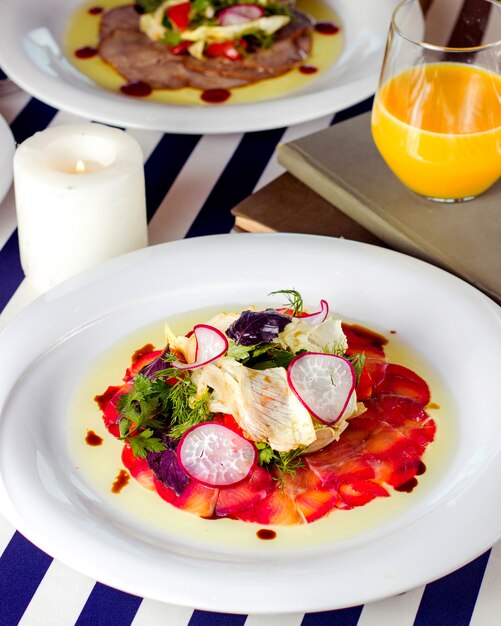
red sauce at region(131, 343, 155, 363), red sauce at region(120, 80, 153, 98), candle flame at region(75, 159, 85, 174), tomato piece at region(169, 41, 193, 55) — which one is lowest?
red sauce at region(120, 80, 153, 98)

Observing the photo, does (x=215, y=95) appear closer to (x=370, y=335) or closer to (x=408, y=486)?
(x=370, y=335)

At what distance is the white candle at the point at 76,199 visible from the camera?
1.53m

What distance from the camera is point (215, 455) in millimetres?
1183

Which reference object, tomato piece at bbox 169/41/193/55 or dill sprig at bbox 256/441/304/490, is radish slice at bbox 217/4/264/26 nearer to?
tomato piece at bbox 169/41/193/55

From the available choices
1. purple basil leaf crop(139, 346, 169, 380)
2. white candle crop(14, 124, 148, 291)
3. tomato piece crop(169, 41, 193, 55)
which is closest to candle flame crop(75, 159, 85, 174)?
white candle crop(14, 124, 148, 291)

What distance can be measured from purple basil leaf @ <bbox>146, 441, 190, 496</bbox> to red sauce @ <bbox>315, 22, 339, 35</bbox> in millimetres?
→ 1462

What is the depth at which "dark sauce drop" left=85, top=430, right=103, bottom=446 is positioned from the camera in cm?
129

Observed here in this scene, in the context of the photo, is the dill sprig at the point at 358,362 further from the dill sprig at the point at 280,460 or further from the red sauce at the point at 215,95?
the red sauce at the point at 215,95

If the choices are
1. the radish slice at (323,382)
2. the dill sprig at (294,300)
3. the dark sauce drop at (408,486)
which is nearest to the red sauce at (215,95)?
the dill sprig at (294,300)

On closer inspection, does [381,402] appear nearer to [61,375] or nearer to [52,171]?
[61,375]

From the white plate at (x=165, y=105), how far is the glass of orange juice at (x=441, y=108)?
0.32 metres

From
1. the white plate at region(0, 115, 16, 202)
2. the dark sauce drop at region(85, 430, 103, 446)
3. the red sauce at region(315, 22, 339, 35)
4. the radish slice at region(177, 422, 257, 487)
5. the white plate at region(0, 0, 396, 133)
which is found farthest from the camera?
the red sauce at region(315, 22, 339, 35)

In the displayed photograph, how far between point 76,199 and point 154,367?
373 millimetres

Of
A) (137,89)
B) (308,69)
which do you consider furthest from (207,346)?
(308,69)
